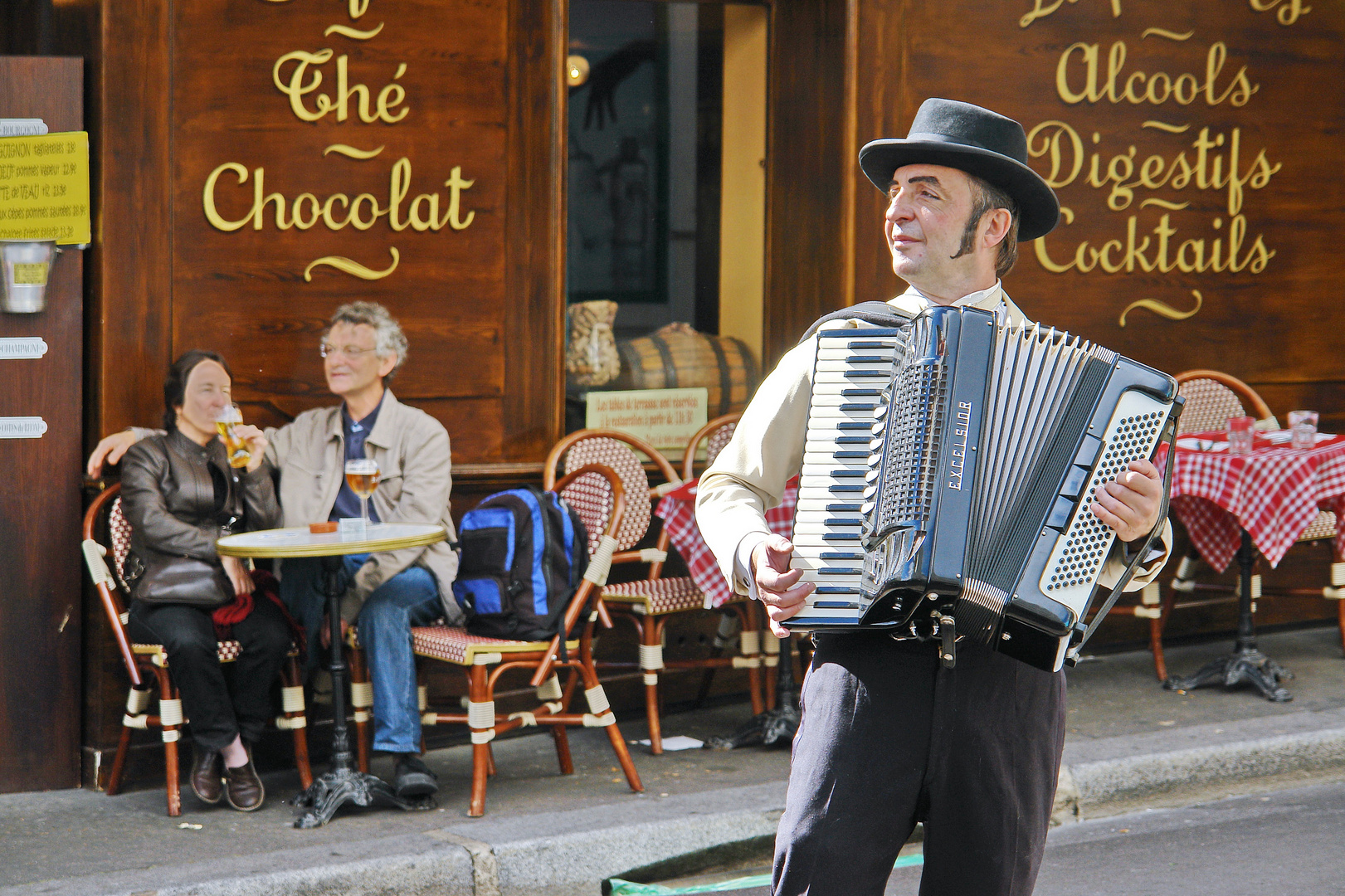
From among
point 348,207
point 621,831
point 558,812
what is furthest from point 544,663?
point 348,207

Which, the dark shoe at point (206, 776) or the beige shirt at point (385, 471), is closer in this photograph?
the dark shoe at point (206, 776)

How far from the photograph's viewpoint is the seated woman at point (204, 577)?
5.11m

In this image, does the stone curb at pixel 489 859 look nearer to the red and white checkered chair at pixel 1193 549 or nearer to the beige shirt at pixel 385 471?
the beige shirt at pixel 385 471

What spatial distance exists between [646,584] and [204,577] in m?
1.70

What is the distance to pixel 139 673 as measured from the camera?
5.20 metres

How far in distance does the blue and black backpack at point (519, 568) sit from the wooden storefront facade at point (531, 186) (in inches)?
34.1

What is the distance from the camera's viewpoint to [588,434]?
6.30 m

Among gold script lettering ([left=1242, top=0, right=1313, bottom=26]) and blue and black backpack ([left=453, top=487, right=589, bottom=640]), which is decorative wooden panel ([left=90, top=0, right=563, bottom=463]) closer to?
blue and black backpack ([left=453, top=487, right=589, bottom=640])

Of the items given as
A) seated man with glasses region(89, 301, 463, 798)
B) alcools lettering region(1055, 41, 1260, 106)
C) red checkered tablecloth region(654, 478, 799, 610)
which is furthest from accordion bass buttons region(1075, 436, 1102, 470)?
alcools lettering region(1055, 41, 1260, 106)

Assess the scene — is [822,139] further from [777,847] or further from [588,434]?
[777,847]

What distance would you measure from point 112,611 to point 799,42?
12.6ft

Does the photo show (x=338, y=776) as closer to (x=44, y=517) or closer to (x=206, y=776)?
(x=206, y=776)

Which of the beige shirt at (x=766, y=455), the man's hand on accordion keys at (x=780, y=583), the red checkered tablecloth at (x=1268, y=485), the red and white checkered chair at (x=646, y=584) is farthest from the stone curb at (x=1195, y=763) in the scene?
the man's hand on accordion keys at (x=780, y=583)

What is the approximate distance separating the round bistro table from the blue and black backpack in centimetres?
19
